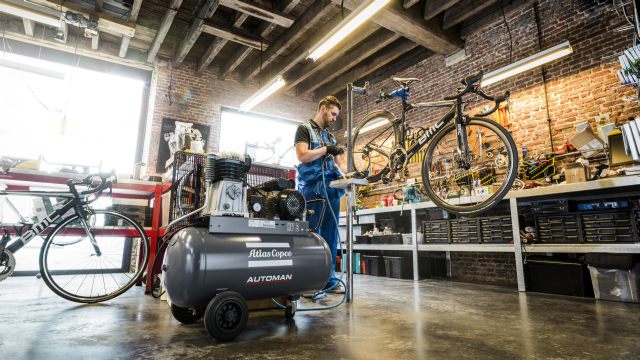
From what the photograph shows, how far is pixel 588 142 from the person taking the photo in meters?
3.95

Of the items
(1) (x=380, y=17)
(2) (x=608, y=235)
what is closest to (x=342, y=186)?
(2) (x=608, y=235)

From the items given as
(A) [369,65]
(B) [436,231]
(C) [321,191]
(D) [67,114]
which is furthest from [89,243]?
(A) [369,65]

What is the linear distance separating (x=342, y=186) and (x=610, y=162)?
338 cm

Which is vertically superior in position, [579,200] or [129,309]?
[579,200]

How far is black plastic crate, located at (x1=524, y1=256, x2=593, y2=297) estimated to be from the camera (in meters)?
3.18

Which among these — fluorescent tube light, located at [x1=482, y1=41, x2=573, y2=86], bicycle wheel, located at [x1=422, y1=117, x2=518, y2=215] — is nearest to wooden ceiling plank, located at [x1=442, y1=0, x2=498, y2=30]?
fluorescent tube light, located at [x1=482, y1=41, x2=573, y2=86]

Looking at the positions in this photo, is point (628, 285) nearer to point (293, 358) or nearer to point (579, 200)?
point (579, 200)

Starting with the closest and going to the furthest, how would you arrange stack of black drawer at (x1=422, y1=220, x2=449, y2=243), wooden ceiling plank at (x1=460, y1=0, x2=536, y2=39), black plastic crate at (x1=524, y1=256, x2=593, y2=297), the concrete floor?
the concrete floor < black plastic crate at (x1=524, y1=256, x2=593, y2=297) < stack of black drawer at (x1=422, y1=220, x2=449, y2=243) < wooden ceiling plank at (x1=460, y1=0, x2=536, y2=39)

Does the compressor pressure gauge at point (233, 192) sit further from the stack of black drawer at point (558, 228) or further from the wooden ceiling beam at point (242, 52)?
the wooden ceiling beam at point (242, 52)

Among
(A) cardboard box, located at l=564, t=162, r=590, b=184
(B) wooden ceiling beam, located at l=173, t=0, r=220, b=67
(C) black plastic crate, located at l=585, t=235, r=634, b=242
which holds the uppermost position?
(B) wooden ceiling beam, located at l=173, t=0, r=220, b=67

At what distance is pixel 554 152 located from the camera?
14.3 feet

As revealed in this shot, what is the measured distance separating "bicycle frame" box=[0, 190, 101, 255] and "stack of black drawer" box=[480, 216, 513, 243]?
13.6ft

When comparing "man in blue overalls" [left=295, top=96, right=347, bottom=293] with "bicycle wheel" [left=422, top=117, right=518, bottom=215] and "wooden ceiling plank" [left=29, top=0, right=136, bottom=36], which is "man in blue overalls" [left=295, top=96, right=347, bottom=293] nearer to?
"bicycle wheel" [left=422, top=117, right=518, bottom=215]

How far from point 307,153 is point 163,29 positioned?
4607 millimetres
